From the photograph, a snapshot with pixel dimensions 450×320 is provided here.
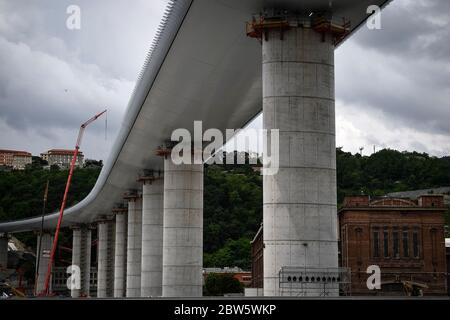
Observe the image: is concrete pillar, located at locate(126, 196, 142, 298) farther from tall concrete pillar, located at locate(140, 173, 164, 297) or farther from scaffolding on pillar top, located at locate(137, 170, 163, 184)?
scaffolding on pillar top, located at locate(137, 170, 163, 184)

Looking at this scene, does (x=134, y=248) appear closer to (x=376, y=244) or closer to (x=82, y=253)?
(x=376, y=244)

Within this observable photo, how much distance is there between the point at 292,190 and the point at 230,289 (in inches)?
2851

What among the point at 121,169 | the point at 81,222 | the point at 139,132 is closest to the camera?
the point at 139,132

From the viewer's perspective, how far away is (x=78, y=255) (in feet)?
432

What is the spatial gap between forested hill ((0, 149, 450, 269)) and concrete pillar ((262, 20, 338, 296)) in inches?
3771

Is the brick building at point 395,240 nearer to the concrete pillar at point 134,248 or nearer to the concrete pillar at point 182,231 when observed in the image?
the concrete pillar at point 182,231

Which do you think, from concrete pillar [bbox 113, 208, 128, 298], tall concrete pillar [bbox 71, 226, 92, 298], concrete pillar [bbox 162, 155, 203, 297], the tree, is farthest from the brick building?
tall concrete pillar [bbox 71, 226, 92, 298]

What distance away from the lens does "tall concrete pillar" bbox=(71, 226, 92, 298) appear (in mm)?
131125

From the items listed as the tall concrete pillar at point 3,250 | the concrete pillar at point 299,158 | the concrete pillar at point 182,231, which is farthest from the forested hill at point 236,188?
the concrete pillar at point 299,158

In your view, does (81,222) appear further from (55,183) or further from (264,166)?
(264,166)

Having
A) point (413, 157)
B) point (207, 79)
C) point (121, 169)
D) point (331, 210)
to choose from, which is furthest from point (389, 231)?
point (413, 157)

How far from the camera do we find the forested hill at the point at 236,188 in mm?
137875

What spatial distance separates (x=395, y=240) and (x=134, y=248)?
28742 mm

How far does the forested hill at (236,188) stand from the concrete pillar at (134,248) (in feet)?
164
